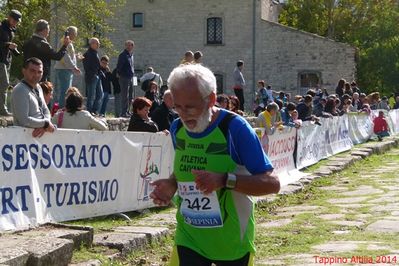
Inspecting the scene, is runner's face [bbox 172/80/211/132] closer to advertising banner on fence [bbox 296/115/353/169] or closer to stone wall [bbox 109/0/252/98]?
advertising banner on fence [bbox 296/115/353/169]

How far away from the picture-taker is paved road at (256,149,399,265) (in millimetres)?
7636

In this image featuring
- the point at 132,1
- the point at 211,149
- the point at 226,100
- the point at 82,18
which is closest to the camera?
the point at 211,149

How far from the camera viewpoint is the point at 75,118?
32.2ft

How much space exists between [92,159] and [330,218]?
3330 mm

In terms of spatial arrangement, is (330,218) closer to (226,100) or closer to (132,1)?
(226,100)

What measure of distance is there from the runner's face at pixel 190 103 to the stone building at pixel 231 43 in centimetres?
4007

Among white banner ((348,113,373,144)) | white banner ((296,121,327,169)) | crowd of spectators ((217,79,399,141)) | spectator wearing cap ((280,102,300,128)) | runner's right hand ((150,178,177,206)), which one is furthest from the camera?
white banner ((348,113,373,144))

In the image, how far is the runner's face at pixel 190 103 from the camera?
4176mm

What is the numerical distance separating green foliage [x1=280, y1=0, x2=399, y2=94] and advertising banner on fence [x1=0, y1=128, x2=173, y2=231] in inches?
1775

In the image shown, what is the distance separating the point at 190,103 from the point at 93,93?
10.8 m

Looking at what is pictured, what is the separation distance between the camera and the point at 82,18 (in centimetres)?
3653

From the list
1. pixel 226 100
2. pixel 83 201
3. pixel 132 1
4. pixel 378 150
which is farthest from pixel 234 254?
pixel 132 1

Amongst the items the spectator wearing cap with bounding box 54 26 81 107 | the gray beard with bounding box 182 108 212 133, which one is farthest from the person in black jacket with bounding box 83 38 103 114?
the gray beard with bounding box 182 108 212 133

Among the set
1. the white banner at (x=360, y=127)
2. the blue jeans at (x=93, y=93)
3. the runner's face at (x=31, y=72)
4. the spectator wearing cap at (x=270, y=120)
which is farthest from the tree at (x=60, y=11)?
the runner's face at (x=31, y=72)
